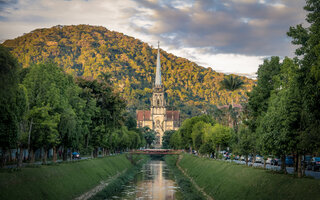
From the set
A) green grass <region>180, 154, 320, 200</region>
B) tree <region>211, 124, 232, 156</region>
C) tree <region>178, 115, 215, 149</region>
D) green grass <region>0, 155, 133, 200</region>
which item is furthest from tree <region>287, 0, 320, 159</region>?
tree <region>178, 115, 215, 149</region>

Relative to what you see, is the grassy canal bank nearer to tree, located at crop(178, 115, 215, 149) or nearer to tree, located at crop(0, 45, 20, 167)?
tree, located at crop(0, 45, 20, 167)

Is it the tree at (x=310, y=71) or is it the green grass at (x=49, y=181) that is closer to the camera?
the tree at (x=310, y=71)

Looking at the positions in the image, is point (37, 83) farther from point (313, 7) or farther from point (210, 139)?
point (210, 139)

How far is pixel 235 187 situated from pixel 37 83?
94.2 ft

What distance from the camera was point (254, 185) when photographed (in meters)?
36.4

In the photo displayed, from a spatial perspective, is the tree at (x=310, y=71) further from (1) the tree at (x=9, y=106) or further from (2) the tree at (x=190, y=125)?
(2) the tree at (x=190, y=125)

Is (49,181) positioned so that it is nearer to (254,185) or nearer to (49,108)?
(49,108)

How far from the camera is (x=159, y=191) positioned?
63.4 metres

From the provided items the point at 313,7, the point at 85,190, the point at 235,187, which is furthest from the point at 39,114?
the point at 313,7

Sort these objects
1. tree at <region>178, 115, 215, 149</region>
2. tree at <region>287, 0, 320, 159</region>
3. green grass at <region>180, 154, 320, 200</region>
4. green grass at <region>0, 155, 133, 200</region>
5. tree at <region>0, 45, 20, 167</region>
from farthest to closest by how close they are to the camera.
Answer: tree at <region>178, 115, 215, 149</region>, green grass at <region>0, 155, 133, 200</region>, green grass at <region>180, 154, 320, 200</region>, tree at <region>287, 0, 320, 159</region>, tree at <region>0, 45, 20, 167</region>

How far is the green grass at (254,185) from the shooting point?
89.7 feet

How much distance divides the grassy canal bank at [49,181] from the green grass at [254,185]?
59.8ft

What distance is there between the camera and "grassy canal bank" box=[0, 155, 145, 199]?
31.5m

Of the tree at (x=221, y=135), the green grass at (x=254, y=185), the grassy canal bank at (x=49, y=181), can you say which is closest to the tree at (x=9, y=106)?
the grassy canal bank at (x=49, y=181)
